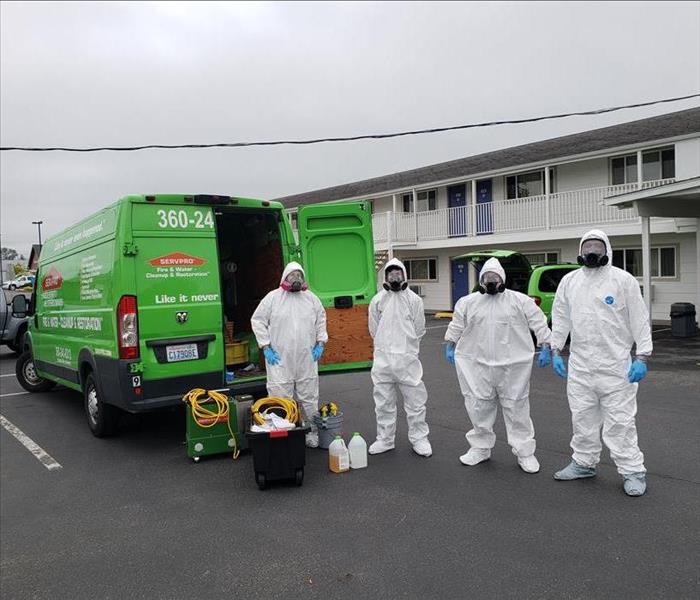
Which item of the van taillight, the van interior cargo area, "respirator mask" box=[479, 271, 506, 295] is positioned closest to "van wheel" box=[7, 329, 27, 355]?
the van interior cargo area

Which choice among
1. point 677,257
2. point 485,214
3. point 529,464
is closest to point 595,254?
point 529,464

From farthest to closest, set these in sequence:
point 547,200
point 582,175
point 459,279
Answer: point 459,279 < point 582,175 < point 547,200

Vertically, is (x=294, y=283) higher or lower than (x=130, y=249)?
lower

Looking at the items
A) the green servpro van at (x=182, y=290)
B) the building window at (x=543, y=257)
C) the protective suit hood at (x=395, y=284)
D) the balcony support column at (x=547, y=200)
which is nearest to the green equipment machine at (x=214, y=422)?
the green servpro van at (x=182, y=290)

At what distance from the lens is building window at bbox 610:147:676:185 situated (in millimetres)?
17047

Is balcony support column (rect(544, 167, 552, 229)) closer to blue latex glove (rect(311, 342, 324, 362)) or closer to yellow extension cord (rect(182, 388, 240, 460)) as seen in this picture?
blue latex glove (rect(311, 342, 324, 362))

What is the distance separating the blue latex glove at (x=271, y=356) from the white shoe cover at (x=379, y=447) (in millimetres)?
1224

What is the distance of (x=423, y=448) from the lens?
5.41m

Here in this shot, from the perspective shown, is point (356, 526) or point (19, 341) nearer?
point (356, 526)

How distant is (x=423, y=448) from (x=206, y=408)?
206 cm

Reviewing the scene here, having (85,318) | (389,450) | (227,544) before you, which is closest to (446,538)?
(227,544)

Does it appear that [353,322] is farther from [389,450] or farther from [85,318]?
[85,318]

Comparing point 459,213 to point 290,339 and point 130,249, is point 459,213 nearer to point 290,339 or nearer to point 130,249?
point 290,339

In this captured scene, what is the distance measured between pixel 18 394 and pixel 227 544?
304 inches
